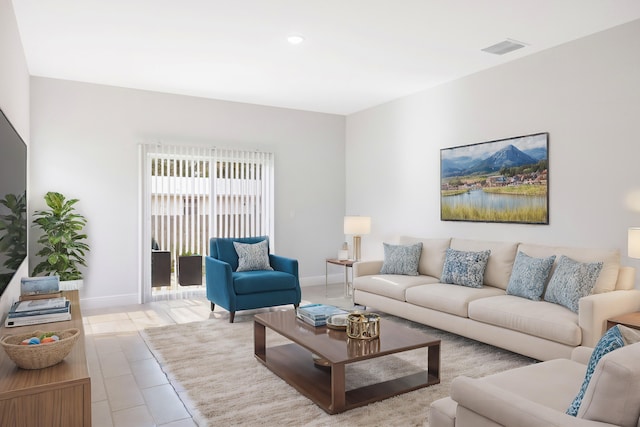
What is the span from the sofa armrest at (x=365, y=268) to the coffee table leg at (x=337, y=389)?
8.58 feet

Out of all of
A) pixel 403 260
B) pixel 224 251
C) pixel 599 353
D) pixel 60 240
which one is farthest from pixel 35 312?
pixel 403 260

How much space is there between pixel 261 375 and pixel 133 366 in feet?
3.49

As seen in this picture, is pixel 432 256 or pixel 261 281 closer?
pixel 261 281

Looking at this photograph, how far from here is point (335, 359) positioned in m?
2.67

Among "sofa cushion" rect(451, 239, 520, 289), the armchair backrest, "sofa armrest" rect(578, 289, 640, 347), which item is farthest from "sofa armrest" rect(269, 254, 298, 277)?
"sofa armrest" rect(578, 289, 640, 347)

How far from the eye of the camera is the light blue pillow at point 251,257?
525 cm

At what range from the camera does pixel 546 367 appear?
2289 millimetres

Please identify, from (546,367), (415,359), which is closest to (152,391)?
(415,359)

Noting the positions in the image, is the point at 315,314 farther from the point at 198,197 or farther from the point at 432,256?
the point at 198,197

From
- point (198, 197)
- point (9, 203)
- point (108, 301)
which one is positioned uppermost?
point (198, 197)

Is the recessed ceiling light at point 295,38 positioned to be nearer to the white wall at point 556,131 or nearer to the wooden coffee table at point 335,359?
the white wall at point 556,131

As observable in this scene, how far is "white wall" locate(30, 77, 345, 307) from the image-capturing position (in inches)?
208

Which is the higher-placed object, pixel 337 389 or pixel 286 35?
pixel 286 35

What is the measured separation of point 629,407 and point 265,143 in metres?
5.80
